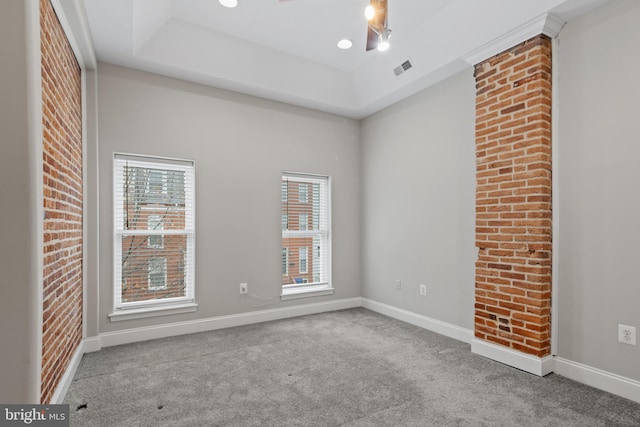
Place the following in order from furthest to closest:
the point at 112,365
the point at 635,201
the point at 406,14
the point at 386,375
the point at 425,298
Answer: the point at 425,298
the point at 406,14
the point at 112,365
the point at 386,375
the point at 635,201

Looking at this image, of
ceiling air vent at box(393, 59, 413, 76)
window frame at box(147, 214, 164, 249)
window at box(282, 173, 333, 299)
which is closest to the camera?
window frame at box(147, 214, 164, 249)

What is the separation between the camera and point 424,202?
3938mm

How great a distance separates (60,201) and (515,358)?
148 inches

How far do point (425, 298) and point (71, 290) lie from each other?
349 centimetres

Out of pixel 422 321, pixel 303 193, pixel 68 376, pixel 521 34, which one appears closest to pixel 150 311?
pixel 68 376

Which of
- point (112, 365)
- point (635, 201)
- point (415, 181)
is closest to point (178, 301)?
point (112, 365)

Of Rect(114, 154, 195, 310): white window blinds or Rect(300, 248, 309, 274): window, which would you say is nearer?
Rect(114, 154, 195, 310): white window blinds

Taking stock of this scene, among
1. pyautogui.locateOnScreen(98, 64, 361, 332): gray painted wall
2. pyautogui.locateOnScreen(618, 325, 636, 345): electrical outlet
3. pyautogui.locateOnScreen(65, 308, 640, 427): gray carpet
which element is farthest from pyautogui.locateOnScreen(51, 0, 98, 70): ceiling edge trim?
pyautogui.locateOnScreen(618, 325, 636, 345): electrical outlet

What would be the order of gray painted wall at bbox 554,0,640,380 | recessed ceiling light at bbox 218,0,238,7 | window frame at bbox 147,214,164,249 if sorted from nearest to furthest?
1. gray painted wall at bbox 554,0,640,380
2. recessed ceiling light at bbox 218,0,238,7
3. window frame at bbox 147,214,164,249

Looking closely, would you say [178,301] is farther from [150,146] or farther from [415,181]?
[415,181]

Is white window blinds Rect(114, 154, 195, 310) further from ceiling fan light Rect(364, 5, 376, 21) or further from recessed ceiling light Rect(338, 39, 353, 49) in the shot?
ceiling fan light Rect(364, 5, 376, 21)

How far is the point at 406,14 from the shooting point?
10.8 ft

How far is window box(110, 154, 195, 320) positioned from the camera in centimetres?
349

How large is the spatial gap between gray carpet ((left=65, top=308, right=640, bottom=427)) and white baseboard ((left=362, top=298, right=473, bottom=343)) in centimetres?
12
